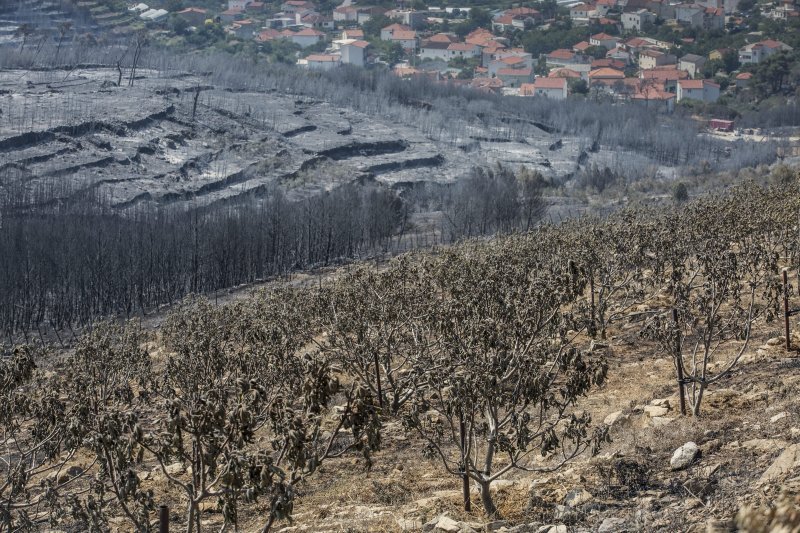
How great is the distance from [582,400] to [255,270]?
1361 inches

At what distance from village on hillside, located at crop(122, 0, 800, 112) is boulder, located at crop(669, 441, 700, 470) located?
102 meters

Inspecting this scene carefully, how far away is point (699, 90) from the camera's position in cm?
11869

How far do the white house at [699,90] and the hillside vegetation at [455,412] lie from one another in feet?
321

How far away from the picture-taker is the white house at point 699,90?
11869cm

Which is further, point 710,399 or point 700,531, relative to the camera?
point 710,399

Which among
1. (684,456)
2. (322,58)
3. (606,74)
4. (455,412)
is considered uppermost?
(455,412)

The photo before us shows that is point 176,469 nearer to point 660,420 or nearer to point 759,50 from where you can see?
point 660,420

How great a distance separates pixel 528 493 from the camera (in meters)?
14.6

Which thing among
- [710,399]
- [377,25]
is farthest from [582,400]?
[377,25]

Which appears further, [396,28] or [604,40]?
[396,28]

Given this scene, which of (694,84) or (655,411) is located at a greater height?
(655,411)

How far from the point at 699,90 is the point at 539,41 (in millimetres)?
33878

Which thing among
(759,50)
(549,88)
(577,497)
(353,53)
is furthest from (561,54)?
(577,497)

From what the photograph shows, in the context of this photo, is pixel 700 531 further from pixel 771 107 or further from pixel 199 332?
pixel 771 107
